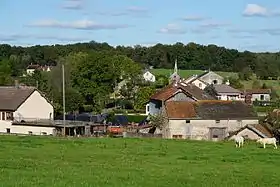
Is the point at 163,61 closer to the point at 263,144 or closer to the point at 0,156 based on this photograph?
the point at 263,144

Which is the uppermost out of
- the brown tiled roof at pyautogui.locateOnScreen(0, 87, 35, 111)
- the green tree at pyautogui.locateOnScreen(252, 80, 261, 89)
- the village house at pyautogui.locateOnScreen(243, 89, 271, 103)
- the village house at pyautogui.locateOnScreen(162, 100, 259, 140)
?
the green tree at pyautogui.locateOnScreen(252, 80, 261, 89)

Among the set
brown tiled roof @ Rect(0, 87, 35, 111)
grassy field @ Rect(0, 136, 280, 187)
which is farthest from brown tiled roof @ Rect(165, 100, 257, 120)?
grassy field @ Rect(0, 136, 280, 187)

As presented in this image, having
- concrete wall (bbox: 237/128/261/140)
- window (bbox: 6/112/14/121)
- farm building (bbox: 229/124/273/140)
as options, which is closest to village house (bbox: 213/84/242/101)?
window (bbox: 6/112/14/121)

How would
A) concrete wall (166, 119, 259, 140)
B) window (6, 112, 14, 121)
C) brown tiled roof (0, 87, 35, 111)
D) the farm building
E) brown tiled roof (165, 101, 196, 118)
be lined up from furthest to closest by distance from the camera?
brown tiled roof (0, 87, 35, 111), window (6, 112, 14, 121), brown tiled roof (165, 101, 196, 118), concrete wall (166, 119, 259, 140), the farm building

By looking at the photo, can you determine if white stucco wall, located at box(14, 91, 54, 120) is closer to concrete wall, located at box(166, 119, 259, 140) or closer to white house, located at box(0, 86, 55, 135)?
white house, located at box(0, 86, 55, 135)

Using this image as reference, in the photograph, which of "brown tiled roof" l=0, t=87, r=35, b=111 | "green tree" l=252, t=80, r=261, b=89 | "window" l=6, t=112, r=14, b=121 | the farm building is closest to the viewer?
the farm building

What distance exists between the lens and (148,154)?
37.7 meters

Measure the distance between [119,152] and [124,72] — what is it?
78.7 metres

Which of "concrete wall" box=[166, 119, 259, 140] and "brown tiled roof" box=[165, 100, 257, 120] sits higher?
"brown tiled roof" box=[165, 100, 257, 120]

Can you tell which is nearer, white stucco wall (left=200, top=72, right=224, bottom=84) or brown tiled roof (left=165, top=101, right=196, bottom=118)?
brown tiled roof (left=165, top=101, right=196, bottom=118)

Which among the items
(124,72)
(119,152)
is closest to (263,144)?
(119,152)

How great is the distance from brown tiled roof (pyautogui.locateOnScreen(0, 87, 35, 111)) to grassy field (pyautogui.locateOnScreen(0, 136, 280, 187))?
26.4 metres

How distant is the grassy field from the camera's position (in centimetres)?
2312

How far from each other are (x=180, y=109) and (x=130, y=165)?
35.2 metres
